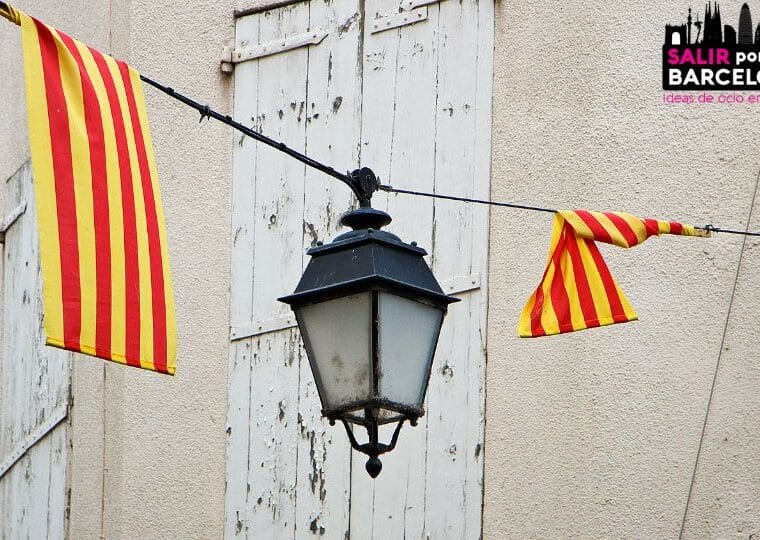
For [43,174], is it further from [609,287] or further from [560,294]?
[609,287]

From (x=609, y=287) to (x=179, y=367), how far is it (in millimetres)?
2657

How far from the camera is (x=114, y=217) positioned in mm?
4969

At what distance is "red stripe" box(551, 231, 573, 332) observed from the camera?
6.18 metres

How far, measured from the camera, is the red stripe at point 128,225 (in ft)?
16.3

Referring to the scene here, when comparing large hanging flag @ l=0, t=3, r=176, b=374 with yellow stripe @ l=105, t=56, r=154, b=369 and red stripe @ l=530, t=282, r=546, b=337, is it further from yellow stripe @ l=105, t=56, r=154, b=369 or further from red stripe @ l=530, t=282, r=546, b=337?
red stripe @ l=530, t=282, r=546, b=337

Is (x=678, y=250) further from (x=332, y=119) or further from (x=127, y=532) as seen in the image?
(x=127, y=532)

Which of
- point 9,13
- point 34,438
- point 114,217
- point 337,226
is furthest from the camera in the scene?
point 34,438

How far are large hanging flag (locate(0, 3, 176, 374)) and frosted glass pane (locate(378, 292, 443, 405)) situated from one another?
26.5 inches

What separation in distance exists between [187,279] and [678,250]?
2520 millimetres

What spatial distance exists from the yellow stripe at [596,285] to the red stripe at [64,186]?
2188 millimetres

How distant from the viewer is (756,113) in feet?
23.1

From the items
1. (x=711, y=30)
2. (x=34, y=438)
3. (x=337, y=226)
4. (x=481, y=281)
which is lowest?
(x=34, y=438)

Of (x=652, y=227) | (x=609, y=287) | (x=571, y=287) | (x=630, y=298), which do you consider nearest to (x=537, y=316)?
(x=571, y=287)

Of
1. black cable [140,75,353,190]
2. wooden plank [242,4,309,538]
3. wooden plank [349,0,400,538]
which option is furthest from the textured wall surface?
black cable [140,75,353,190]
